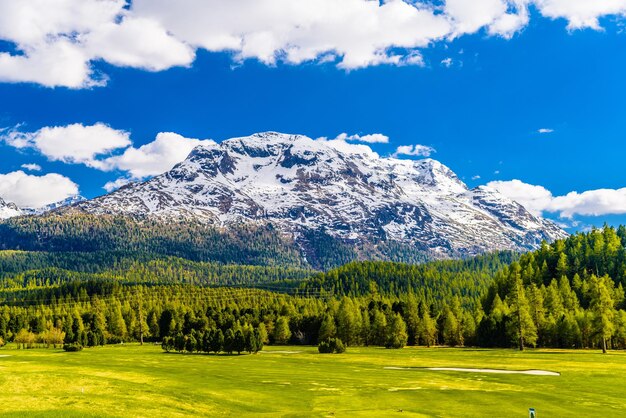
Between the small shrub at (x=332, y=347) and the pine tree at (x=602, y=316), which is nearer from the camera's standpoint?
A: the pine tree at (x=602, y=316)

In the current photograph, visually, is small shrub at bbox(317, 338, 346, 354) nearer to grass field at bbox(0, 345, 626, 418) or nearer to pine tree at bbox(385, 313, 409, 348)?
pine tree at bbox(385, 313, 409, 348)

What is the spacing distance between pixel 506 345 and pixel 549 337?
12.0 m

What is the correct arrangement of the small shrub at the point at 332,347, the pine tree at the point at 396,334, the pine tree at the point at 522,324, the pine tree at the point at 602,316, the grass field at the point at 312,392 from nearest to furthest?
the grass field at the point at 312,392 → the pine tree at the point at 602,316 → the pine tree at the point at 522,324 → the small shrub at the point at 332,347 → the pine tree at the point at 396,334

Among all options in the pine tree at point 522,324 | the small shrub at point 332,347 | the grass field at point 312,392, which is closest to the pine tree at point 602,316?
the pine tree at point 522,324

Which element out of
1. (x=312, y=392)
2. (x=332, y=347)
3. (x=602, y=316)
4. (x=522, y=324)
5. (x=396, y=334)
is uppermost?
(x=602, y=316)

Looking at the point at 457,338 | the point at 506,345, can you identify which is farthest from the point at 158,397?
the point at 457,338

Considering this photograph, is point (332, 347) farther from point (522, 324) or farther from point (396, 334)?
point (522, 324)

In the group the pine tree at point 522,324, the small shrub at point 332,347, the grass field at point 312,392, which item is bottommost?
the small shrub at point 332,347

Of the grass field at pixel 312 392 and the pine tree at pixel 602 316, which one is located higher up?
the pine tree at pixel 602 316

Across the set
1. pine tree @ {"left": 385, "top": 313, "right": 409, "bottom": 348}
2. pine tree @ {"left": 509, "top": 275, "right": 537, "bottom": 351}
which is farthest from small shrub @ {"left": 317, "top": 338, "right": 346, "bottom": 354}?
pine tree @ {"left": 509, "top": 275, "right": 537, "bottom": 351}

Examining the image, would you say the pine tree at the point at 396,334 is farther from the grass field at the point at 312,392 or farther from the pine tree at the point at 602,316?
the grass field at the point at 312,392

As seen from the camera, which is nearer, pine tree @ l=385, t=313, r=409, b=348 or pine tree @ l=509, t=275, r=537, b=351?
pine tree @ l=509, t=275, r=537, b=351

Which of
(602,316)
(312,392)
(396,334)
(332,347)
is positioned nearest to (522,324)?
(602,316)

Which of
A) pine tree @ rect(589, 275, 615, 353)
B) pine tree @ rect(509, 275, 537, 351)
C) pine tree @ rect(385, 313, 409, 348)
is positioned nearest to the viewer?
pine tree @ rect(589, 275, 615, 353)
